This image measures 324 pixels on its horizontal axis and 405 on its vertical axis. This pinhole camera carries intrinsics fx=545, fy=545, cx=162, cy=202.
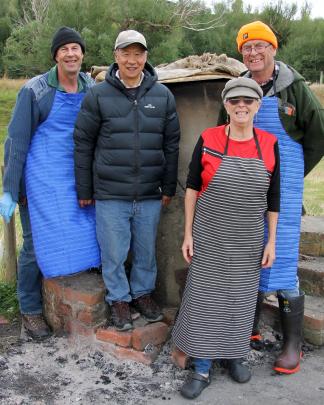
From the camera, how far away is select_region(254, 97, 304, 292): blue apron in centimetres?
312

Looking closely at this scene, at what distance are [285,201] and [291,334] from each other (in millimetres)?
829

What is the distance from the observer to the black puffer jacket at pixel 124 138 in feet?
10.2

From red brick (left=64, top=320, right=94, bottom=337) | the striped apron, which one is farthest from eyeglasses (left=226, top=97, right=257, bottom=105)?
red brick (left=64, top=320, right=94, bottom=337)

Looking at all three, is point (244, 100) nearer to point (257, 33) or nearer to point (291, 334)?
point (257, 33)

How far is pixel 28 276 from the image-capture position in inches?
146

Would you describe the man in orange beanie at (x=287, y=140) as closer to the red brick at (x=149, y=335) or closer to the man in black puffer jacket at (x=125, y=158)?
the man in black puffer jacket at (x=125, y=158)

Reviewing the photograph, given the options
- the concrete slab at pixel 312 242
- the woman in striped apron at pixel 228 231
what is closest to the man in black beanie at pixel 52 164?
the woman in striped apron at pixel 228 231

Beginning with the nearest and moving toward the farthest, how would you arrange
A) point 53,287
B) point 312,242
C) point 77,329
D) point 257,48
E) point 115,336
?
point 257,48 < point 115,336 < point 77,329 < point 53,287 < point 312,242

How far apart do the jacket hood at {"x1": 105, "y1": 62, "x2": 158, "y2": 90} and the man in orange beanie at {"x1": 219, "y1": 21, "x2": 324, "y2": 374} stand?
0.49 meters

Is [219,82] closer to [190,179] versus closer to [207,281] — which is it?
[190,179]

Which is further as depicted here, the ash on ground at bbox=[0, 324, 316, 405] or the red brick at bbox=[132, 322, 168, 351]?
the red brick at bbox=[132, 322, 168, 351]

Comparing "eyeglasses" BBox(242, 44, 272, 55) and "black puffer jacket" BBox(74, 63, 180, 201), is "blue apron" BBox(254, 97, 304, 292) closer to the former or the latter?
"eyeglasses" BBox(242, 44, 272, 55)

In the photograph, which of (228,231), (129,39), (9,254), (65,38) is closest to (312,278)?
(228,231)

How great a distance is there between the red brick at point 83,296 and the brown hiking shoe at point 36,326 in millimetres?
361
